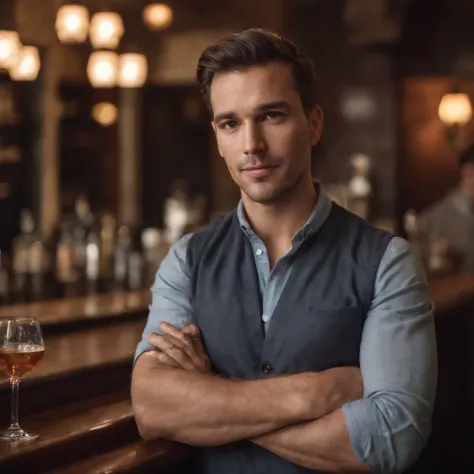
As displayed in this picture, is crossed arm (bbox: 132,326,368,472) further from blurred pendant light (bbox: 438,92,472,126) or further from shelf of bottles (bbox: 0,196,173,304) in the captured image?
blurred pendant light (bbox: 438,92,472,126)

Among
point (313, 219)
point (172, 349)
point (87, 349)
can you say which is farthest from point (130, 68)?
point (172, 349)

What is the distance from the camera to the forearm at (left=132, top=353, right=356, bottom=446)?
1815 millimetres

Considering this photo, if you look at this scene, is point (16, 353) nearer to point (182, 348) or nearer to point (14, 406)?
point (14, 406)

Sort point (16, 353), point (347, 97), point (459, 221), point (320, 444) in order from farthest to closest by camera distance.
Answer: point (347, 97) < point (459, 221) < point (16, 353) < point (320, 444)

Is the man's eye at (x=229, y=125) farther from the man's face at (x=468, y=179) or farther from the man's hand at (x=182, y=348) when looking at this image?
the man's face at (x=468, y=179)

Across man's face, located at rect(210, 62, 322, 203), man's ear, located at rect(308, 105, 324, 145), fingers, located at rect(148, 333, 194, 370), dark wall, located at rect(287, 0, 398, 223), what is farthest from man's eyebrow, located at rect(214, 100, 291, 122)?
dark wall, located at rect(287, 0, 398, 223)

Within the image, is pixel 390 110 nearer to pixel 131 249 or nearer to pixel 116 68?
pixel 116 68

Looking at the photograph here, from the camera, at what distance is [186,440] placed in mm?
1883

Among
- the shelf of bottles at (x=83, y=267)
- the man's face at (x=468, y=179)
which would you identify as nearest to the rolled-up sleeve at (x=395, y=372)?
the shelf of bottles at (x=83, y=267)

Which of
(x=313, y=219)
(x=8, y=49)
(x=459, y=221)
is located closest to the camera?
A: (x=313, y=219)

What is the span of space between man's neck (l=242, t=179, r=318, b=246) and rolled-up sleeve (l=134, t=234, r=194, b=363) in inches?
6.8

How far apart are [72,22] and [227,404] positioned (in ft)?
17.4

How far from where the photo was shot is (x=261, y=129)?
195cm

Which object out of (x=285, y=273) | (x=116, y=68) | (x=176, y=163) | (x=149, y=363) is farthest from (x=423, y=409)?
(x=176, y=163)
